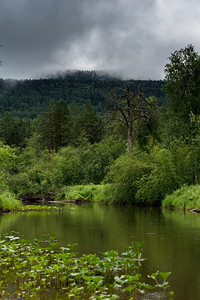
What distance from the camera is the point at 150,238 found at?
14.0 metres

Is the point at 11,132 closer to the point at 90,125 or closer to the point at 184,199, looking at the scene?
the point at 90,125

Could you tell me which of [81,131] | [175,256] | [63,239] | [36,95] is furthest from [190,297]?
[36,95]

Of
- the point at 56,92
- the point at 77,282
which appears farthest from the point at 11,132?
the point at 56,92

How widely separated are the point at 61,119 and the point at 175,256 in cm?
6226

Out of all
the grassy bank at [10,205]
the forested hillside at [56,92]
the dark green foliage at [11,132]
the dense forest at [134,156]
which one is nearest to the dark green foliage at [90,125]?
the dense forest at [134,156]

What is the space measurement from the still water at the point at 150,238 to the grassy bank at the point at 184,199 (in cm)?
503

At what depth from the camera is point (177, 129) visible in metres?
35.7

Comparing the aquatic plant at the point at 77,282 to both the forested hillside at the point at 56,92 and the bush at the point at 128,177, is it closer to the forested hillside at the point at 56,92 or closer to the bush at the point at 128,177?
the bush at the point at 128,177

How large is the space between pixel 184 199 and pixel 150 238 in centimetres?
1224

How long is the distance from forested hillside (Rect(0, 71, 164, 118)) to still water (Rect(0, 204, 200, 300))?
466 ft

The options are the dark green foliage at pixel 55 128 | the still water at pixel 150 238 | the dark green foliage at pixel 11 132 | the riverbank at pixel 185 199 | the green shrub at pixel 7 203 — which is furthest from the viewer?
the dark green foliage at pixel 11 132

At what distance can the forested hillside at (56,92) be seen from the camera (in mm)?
166125

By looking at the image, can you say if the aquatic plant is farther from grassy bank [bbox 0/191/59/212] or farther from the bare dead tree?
the bare dead tree

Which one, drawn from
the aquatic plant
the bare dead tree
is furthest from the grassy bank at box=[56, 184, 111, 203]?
the aquatic plant
